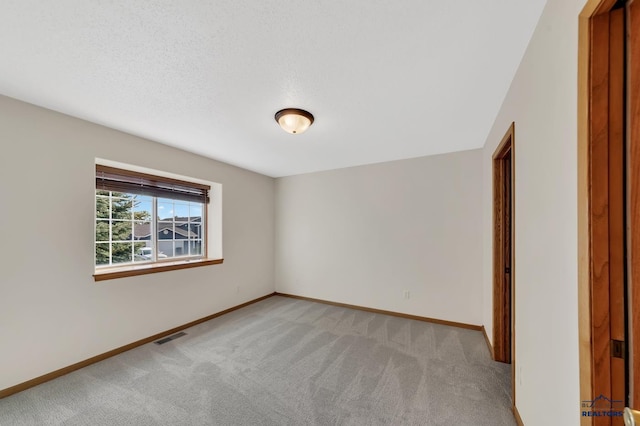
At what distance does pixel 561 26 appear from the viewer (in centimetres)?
98

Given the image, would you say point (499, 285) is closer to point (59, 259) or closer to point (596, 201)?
point (596, 201)

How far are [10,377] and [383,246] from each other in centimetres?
399

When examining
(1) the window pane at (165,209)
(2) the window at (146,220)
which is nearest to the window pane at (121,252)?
(2) the window at (146,220)

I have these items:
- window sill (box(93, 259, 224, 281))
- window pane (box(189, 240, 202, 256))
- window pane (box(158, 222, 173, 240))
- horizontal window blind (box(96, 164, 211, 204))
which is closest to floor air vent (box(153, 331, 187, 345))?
window sill (box(93, 259, 224, 281))

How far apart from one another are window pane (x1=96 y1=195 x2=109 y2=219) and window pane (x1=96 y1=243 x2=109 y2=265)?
1.09 ft

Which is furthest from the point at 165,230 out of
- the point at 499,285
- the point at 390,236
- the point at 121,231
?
the point at 499,285

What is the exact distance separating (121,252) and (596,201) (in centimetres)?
395

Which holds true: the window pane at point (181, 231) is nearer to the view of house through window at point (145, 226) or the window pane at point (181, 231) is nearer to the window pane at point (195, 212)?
the view of house through window at point (145, 226)

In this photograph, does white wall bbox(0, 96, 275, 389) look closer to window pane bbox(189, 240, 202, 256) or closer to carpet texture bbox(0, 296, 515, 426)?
carpet texture bbox(0, 296, 515, 426)

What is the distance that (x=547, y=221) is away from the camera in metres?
1.14

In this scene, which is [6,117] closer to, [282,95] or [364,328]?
[282,95]

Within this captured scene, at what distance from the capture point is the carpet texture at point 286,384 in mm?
1696

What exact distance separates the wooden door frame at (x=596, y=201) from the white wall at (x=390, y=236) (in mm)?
2598

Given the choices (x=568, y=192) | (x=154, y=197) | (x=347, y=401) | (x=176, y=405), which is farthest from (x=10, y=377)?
(x=568, y=192)
